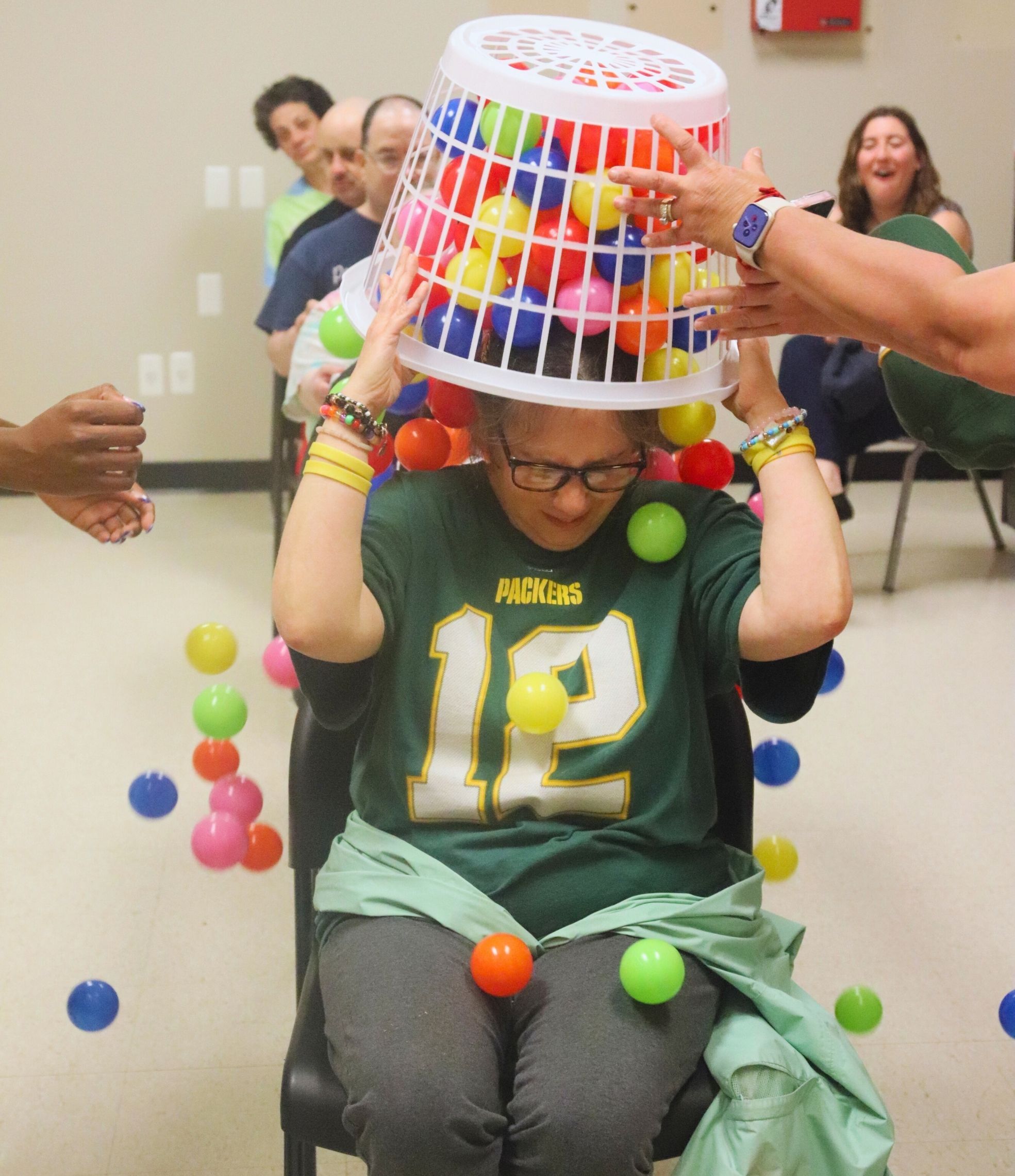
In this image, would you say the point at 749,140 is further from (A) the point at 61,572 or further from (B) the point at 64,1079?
(B) the point at 64,1079

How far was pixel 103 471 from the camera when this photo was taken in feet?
5.16

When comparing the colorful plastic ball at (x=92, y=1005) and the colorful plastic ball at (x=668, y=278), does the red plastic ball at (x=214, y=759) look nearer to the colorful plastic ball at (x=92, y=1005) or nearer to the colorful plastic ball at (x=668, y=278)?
the colorful plastic ball at (x=92, y=1005)

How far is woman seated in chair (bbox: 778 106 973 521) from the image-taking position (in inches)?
148

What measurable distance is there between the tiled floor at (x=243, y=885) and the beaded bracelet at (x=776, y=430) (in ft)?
3.38

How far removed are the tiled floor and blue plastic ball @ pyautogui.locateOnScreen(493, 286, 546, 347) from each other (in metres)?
1.12

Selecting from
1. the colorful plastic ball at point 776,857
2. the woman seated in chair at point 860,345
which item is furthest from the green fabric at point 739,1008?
the woman seated in chair at point 860,345

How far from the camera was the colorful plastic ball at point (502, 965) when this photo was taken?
3.76ft

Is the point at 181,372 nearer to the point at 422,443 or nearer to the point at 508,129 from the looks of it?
the point at 422,443

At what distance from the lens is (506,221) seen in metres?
1.17

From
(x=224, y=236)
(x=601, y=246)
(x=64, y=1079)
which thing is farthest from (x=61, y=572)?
(x=601, y=246)

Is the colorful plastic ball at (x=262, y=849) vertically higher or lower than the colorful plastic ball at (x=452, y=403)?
lower

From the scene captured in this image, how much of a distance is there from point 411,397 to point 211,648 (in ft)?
1.65

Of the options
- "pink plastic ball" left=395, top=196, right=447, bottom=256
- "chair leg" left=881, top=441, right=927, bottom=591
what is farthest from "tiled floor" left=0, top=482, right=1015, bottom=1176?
"pink plastic ball" left=395, top=196, right=447, bottom=256

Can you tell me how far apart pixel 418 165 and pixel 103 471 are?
21.9 inches
